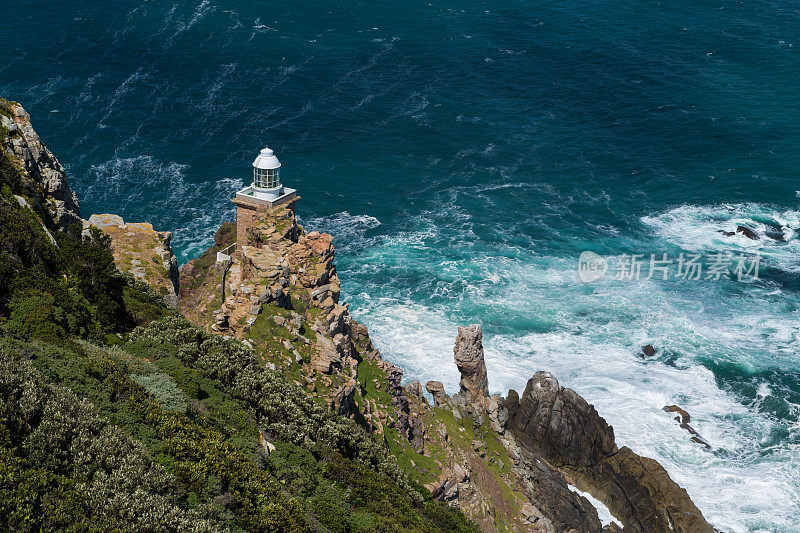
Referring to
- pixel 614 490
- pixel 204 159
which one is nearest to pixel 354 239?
pixel 204 159

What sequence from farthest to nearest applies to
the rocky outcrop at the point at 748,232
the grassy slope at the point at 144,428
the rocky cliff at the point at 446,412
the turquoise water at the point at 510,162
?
the rocky outcrop at the point at 748,232 → the turquoise water at the point at 510,162 → the rocky cliff at the point at 446,412 → the grassy slope at the point at 144,428

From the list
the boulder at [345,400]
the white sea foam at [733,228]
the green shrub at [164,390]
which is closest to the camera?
the green shrub at [164,390]

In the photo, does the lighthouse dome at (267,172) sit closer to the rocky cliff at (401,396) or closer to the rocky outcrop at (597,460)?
the rocky cliff at (401,396)

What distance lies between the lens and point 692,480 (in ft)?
→ 199

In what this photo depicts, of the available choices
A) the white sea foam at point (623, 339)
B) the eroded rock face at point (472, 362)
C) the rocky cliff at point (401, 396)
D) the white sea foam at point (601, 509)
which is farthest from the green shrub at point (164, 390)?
the white sea foam at point (623, 339)

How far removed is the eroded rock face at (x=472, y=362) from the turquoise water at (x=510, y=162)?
1333cm

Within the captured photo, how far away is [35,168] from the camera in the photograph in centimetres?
4419

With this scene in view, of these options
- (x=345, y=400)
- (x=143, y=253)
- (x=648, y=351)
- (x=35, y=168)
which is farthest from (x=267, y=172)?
(x=648, y=351)

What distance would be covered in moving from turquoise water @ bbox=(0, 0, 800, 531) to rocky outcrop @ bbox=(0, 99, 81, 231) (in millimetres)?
38776

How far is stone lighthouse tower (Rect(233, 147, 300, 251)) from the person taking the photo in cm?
5425

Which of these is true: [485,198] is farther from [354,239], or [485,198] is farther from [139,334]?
[139,334]

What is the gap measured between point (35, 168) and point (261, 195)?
1606 centimetres

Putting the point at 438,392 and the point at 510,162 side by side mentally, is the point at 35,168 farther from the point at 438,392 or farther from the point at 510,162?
the point at 510,162

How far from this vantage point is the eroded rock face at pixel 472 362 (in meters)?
56.9
